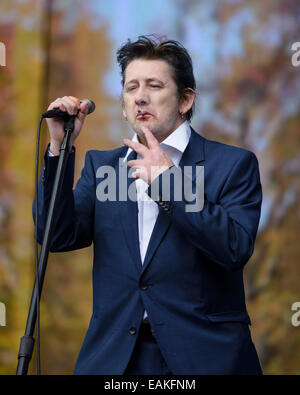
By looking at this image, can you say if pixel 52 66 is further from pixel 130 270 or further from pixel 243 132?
pixel 130 270

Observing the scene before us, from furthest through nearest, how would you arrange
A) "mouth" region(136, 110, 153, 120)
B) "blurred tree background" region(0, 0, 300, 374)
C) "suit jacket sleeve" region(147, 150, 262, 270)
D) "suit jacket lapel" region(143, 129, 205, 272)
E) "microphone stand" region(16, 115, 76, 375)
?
"blurred tree background" region(0, 0, 300, 374) < "mouth" region(136, 110, 153, 120) < "suit jacket lapel" region(143, 129, 205, 272) < "suit jacket sleeve" region(147, 150, 262, 270) < "microphone stand" region(16, 115, 76, 375)

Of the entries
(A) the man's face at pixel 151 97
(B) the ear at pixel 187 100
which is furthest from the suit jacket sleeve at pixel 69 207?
(B) the ear at pixel 187 100

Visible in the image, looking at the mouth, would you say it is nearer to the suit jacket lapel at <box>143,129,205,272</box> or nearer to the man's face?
the man's face

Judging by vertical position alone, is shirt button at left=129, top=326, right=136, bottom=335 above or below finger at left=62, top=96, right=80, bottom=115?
below

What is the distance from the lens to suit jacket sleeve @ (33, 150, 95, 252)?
1.89 metres

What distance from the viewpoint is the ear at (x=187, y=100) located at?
220 cm

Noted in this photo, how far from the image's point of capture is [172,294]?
1.86 m

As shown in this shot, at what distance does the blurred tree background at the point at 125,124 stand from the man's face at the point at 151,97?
1841 mm

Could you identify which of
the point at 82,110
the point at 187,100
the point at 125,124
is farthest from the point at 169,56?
the point at 125,124

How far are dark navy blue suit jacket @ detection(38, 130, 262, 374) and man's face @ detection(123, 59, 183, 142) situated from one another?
0.46 feet

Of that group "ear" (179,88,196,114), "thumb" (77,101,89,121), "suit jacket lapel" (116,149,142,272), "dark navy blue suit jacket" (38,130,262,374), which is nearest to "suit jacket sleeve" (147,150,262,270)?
"dark navy blue suit jacket" (38,130,262,374)

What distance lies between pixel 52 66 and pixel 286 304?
84.8 inches

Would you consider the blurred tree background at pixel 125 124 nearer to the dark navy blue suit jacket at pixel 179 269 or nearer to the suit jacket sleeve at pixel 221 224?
the dark navy blue suit jacket at pixel 179 269
